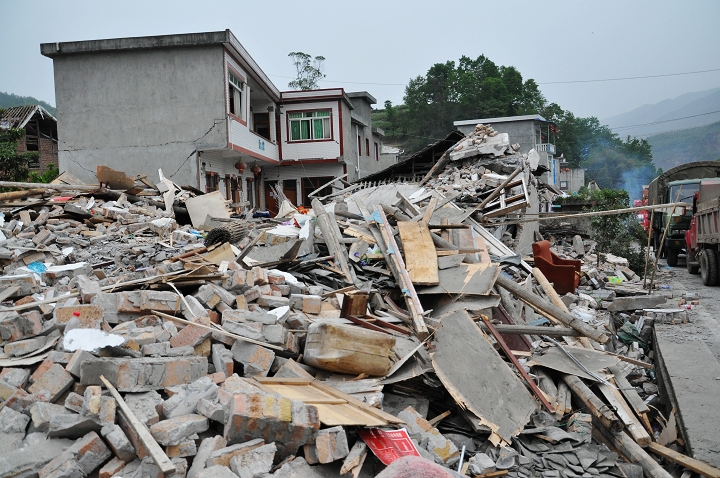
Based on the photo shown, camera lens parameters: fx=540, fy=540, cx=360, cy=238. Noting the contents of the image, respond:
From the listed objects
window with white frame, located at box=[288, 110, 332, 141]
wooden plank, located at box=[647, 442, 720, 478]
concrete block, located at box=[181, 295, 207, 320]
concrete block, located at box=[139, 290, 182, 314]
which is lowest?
wooden plank, located at box=[647, 442, 720, 478]

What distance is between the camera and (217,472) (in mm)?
3002

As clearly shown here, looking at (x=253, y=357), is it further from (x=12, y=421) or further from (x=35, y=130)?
(x=35, y=130)

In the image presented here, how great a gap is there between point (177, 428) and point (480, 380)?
8.53 ft

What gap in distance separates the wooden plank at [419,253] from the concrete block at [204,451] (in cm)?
346

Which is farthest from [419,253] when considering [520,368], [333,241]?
[520,368]

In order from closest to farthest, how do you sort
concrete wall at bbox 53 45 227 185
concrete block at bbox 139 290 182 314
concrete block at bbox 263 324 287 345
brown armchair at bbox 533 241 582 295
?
concrete block at bbox 263 324 287 345
concrete block at bbox 139 290 182 314
brown armchair at bbox 533 241 582 295
concrete wall at bbox 53 45 227 185

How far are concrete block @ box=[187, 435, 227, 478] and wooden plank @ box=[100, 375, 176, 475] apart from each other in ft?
0.46

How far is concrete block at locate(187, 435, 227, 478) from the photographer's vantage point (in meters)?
3.16

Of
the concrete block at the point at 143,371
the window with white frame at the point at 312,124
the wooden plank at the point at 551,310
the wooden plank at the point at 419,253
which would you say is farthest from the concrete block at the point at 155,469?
the window with white frame at the point at 312,124

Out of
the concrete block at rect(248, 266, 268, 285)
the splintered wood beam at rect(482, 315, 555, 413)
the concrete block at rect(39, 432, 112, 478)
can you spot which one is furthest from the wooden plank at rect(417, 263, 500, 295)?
the concrete block at rect(39, 432, 112, 478)

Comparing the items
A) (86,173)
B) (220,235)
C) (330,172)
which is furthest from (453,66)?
(220,235)

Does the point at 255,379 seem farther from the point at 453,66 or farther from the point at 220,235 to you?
the point at 453,66

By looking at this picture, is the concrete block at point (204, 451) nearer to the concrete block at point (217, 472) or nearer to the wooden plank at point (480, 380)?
the concrete block at point (217, 472)

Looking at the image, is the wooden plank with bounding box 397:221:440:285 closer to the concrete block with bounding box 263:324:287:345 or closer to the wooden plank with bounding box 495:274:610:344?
the wooden plank with bounding box 495:274:610:344
